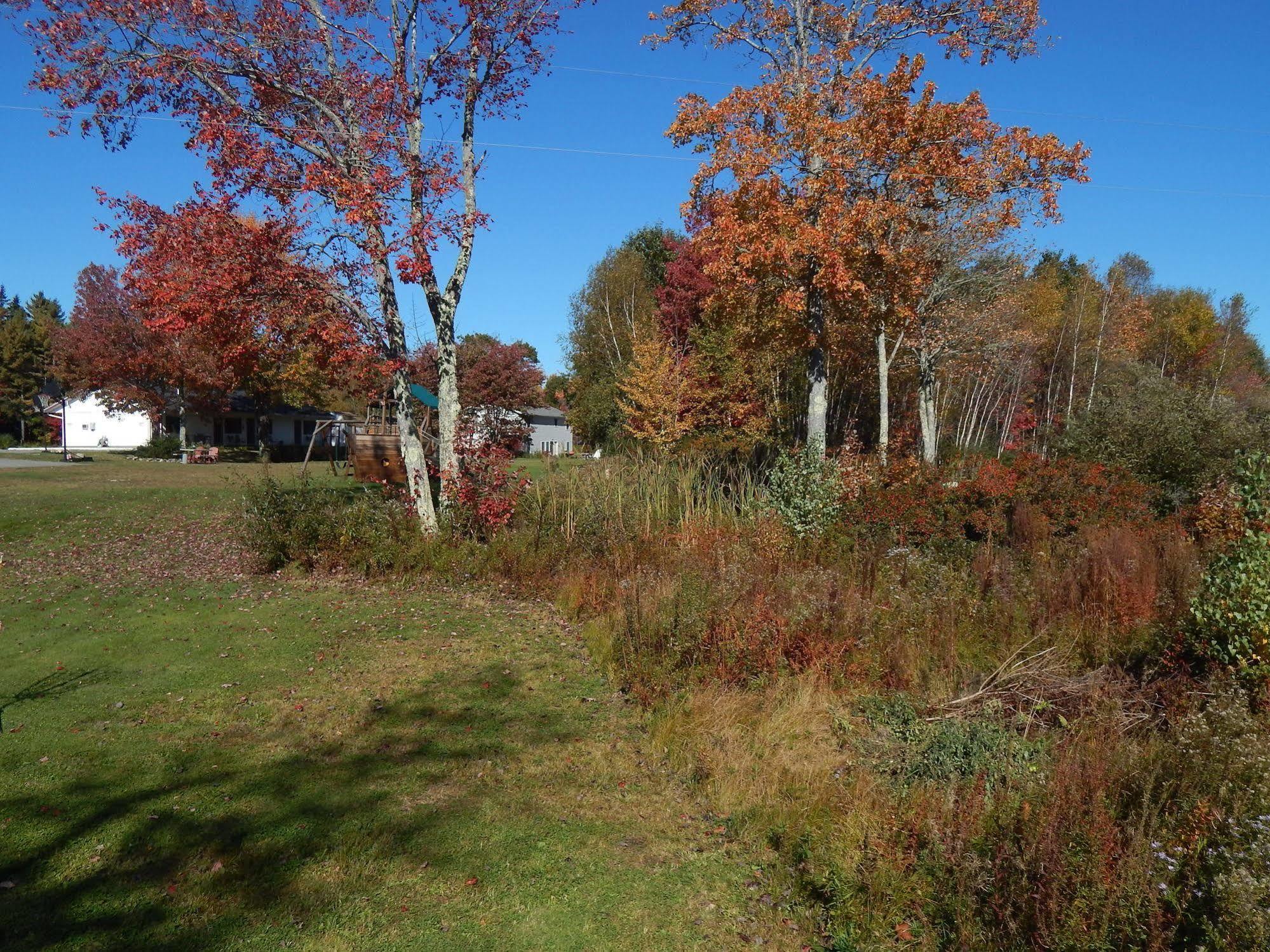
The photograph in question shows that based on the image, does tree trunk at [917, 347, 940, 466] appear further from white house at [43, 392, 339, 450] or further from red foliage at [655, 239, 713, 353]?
white house at [43, 392, 339, 450]

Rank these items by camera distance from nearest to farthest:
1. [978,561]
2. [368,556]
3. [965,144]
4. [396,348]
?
[978,561], [368,556], [396,348], [965,144]

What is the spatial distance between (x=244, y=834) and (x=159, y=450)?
4253 centimetres

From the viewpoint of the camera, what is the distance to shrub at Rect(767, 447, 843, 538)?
412 inches

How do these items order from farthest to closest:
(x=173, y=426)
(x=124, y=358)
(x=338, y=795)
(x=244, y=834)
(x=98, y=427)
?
(x=98, y=427) < (x=173, y=426) < (x=124, y=358) < (x=338, y=795) < (x=244, y=834)

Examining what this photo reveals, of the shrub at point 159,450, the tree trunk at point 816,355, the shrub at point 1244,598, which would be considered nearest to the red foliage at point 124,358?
the shrub at point 159,450

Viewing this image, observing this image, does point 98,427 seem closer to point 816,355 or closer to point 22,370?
point 22,370

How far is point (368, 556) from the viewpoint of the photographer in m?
10.6

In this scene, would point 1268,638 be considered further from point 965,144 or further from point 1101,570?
point 965,144

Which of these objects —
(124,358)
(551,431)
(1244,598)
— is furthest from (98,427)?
(1244,598)

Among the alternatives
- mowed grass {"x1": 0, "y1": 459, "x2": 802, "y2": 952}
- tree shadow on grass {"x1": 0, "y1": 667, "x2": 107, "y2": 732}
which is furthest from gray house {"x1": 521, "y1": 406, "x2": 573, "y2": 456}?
tree shadow on grass {"x1": 0, "y1": 667, "x2": 107, "y2": 732}

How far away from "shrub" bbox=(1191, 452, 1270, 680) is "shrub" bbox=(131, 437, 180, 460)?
147 ft

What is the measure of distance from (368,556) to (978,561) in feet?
Answer: 25.3

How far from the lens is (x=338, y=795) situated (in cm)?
464

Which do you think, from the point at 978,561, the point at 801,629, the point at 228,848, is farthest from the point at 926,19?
the point at 228,848
